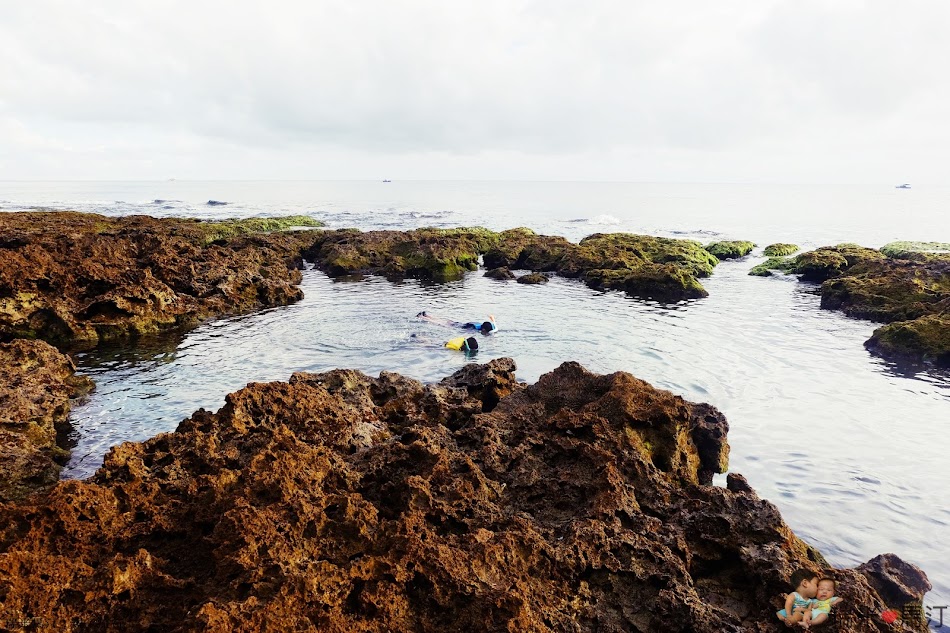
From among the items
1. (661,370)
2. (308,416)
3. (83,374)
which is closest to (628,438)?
(308,416)

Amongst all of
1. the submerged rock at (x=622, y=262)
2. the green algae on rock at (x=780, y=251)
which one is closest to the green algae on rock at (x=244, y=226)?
the submerged rock at (x=622, y=262)

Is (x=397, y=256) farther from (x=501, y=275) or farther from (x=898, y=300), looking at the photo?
(x=898, y=300)

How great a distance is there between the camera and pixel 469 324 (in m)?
19.5

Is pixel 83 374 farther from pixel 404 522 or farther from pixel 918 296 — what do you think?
pixel 918 296

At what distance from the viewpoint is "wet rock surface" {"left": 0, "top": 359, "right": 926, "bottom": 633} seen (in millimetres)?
4066

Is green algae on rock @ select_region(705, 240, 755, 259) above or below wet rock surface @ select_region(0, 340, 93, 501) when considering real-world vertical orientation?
below

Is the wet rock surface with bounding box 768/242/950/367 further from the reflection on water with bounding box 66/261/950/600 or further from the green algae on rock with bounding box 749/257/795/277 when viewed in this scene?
the green algae on rock with bounding box 749/257/795/277

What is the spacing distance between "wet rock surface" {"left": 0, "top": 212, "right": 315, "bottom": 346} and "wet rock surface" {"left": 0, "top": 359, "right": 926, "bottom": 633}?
38.6 ft

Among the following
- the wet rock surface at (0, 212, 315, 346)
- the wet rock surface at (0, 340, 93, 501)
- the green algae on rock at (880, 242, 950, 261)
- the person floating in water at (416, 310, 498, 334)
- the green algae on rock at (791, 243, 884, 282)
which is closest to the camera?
the wet rock surface at (0, 340, 93, 501)

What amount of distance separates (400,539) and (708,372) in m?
13.1

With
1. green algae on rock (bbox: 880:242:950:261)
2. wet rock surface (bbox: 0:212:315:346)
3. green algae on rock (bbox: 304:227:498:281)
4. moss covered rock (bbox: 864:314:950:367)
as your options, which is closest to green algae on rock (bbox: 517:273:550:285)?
green algae on rock (bbox: 304:227:498:281)

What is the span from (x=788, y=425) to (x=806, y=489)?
2845 millimetres

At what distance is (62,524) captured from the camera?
190 inches

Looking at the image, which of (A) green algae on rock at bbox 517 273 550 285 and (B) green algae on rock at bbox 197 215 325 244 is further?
(B) green algae on rock at bbox 197 215 325 244
